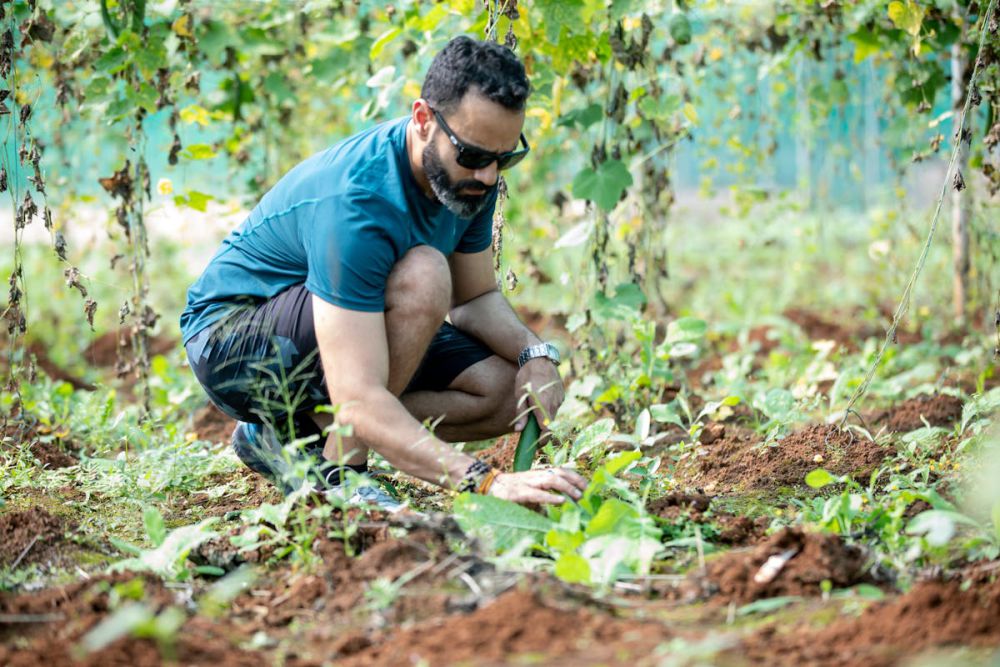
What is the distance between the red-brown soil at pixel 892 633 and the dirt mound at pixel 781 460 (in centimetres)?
115

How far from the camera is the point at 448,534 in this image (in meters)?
2.32

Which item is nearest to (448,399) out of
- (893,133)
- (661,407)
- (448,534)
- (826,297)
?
(661,407)

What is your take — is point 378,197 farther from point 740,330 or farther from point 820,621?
point 740,330

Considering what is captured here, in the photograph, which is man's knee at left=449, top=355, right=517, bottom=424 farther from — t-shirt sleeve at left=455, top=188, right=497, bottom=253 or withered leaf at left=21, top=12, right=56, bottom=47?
withered leaf at left=21, top=12, right=56, bottom=47

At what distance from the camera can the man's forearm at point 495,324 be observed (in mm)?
3295

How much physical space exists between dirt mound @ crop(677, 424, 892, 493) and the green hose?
2.00ft

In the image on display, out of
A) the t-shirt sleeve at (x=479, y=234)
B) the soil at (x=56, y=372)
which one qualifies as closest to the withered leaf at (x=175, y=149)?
the t-shirt sleeve at (x=479, y=234)

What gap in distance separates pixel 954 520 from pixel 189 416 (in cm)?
307

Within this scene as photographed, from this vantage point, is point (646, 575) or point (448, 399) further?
point (448, 399)

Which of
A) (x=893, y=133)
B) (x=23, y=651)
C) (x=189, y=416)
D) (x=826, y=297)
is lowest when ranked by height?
(x=826, y=297)

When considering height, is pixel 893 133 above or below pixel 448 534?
above

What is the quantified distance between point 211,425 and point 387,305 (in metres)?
1.92

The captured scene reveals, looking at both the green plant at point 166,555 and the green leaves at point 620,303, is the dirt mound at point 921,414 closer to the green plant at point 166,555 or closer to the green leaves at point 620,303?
the green leaves at point 620,303

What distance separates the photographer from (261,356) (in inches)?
117
